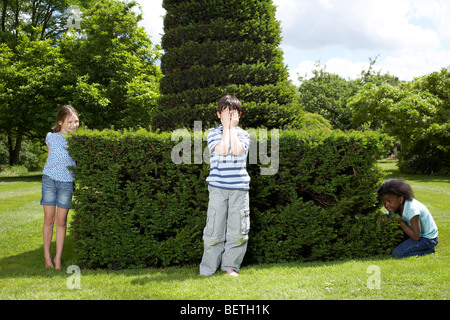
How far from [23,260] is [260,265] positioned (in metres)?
3.70

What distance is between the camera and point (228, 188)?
463cm

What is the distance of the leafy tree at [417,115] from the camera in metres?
22.1

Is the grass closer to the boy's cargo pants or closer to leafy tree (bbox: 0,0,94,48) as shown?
the boy's cargo pants

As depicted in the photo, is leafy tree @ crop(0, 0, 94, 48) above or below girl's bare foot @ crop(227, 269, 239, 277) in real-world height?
above

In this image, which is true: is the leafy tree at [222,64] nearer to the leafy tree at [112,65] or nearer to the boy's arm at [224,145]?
the boy's arm at [224,145]

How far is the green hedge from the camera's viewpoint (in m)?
5.29

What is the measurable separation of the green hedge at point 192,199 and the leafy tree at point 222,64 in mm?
1258

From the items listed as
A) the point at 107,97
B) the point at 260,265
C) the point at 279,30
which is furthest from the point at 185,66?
the point at 107,97

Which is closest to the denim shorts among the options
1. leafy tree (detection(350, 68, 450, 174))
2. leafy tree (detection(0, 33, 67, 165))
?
leafy tree (detection(0, 33, 67, 165))

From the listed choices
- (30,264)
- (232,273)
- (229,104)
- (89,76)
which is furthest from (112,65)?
(232,273)

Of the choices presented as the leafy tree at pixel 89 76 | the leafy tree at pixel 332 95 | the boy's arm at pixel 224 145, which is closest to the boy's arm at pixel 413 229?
the boy's arm at pixel 224 145

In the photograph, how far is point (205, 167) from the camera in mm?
5238

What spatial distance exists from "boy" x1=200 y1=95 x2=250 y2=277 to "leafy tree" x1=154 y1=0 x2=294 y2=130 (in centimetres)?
167

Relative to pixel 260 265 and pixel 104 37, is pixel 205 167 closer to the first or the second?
pixel 260 265
